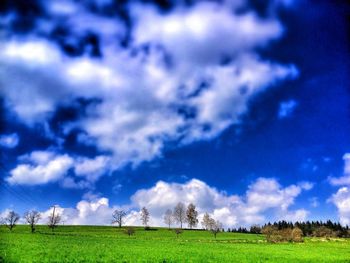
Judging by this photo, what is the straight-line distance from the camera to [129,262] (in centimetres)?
2614

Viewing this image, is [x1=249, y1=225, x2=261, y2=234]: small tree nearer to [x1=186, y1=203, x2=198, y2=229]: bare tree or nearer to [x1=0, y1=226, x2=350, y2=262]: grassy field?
[x1=186, y1=203, x2=198, y2=229]: bare tree

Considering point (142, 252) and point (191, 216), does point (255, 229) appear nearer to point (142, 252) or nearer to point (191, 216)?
point (191, 216)

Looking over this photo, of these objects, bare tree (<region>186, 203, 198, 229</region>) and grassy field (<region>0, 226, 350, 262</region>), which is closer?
grassy field (<region>0, 226, 350, 262</region>)

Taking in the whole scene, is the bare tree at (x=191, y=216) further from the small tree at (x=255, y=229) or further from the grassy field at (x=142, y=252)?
the grassy field at (x=142, y=252)

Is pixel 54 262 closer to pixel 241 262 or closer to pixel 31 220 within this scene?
pixel 241 262

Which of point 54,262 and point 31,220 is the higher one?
point 31,220

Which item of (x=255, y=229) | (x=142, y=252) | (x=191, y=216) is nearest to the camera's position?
(x=142, y=252)

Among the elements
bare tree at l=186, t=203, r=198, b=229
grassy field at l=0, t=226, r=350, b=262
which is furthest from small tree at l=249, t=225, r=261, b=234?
grassy field at l=0, t=226, r=350, b=262

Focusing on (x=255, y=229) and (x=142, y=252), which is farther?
(x=255, y=229)

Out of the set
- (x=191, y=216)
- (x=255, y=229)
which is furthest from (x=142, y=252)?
(x=255, y=229)

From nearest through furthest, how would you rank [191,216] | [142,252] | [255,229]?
[142,252], [191,216], [255,229]

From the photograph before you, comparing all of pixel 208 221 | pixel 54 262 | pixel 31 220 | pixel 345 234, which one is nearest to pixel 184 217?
pixel 208 221

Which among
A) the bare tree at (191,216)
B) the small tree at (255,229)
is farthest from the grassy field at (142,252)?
the small tree at (255,229)

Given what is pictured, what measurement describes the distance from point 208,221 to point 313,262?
414 ft
